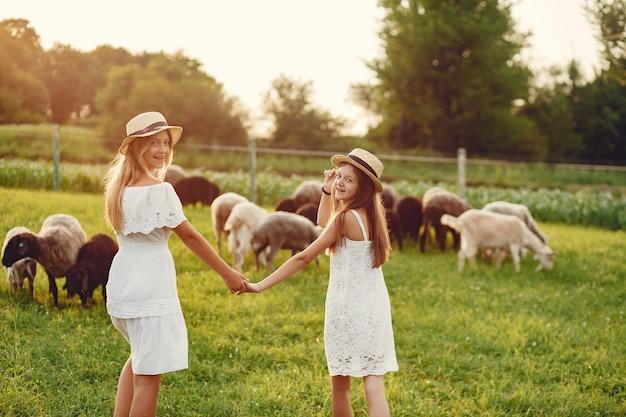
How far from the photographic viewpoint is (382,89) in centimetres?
3650

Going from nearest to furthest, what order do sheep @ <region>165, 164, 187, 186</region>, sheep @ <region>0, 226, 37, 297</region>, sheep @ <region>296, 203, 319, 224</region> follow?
sheep @ <region>0, 226, 37, 297</region> < sheep @ <region>296, 203, 319, 224</region> < sheep @ <region>165, 164, 187, 186</region>

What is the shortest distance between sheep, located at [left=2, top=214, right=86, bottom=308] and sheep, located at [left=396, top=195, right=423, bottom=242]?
6566 millimetres

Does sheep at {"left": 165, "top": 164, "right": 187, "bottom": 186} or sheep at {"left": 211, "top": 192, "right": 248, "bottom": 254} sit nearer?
Result: sheep at {"left": 211, "top": 192, "right": 248, "bottom": 254}

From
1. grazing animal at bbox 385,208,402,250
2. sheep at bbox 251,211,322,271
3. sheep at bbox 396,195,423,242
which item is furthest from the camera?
sheep at bbox 396,195,423,242

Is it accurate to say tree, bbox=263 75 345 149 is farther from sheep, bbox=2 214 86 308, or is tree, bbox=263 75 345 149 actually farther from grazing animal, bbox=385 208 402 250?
sheep, bbox=2 214 86 308

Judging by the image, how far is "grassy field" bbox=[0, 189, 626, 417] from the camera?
15.4 feet

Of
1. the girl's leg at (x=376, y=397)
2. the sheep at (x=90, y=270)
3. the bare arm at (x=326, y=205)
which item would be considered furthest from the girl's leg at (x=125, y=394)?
the sheep at (x=90, y=270)

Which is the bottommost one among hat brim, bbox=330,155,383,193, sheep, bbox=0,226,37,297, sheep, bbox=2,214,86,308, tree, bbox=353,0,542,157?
sheep, bbox=0,226,37,297

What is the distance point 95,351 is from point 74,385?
564mm

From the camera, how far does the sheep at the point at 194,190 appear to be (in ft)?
46.0

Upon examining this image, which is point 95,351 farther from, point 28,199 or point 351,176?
point 28,199

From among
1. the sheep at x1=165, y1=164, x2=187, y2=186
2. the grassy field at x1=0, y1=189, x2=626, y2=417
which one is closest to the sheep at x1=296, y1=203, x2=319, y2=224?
the grassy field at x1=0, y1=189, x2=626, y2=417


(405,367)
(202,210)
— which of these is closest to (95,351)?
(405,367)

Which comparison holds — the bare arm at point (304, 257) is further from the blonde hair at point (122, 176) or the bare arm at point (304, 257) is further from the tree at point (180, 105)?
the tree at point (180, 105)
